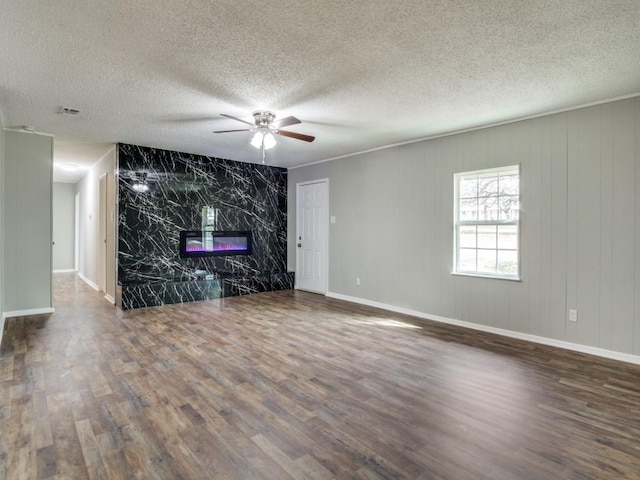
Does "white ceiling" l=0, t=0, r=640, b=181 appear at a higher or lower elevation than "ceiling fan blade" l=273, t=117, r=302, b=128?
higher

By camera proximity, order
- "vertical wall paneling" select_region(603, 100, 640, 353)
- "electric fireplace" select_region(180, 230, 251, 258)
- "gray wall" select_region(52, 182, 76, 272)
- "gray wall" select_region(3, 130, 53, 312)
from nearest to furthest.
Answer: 1. "vertical wall paneling" select_region(603, 100, 640, 353)
2. "gray wall" select_region(3, 130, 53, 312)
3. "electric fireplace" select_region(180, 230, 251, 258)
4. "gray wall" select_region(52, 182, 76, 272)

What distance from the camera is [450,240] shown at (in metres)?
4.61

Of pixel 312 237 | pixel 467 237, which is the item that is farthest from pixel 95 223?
pixel 467 237

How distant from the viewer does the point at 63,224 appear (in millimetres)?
9562

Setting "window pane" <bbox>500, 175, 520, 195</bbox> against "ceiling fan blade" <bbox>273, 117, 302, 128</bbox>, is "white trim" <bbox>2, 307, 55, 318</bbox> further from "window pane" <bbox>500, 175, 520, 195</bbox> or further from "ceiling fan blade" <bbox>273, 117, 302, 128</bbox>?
"window pane" <bbox>500, 175, 520, 195</bbox>

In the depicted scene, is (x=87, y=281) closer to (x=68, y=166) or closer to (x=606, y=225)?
(x=68, y=166)

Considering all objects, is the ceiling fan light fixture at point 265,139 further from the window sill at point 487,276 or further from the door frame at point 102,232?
the door frame at point 102,232

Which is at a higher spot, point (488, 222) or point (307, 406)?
point (488, 222)

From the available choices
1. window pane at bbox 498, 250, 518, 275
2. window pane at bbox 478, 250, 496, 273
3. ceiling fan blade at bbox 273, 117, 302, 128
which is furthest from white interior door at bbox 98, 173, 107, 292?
window pane at bbox 498, 250, 518, 275

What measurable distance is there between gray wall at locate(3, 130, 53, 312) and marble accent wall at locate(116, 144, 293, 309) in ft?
3.01

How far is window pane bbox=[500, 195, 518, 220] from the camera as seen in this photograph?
407 centimetres

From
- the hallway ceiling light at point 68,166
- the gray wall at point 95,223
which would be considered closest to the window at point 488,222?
the gray wall at point 95,223

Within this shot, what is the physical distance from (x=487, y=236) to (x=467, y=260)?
41 centimetres

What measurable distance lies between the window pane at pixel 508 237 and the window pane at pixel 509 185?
416mm
